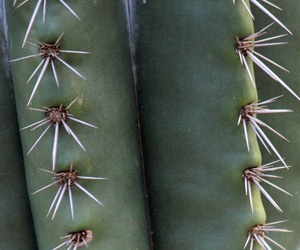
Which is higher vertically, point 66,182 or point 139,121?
point 139,121

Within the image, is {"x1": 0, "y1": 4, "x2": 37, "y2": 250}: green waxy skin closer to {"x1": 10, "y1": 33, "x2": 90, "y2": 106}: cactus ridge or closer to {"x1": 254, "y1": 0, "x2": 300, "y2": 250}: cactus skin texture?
{"x1": 10, "y1": 33, "x2": 90, "y2": 106}: cactus ridge

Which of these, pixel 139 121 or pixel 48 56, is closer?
pixel 48 56

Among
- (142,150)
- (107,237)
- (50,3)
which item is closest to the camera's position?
(50,3)

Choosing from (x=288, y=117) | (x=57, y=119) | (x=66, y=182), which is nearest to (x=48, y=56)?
(x=57, y=119)

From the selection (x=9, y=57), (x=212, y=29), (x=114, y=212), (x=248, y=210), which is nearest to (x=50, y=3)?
(x=9, y=57)

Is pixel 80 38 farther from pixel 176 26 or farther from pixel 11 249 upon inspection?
pixel 11 249

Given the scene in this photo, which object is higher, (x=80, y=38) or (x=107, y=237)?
(x=80, y=38)

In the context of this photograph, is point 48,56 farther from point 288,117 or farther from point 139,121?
point 288,117
